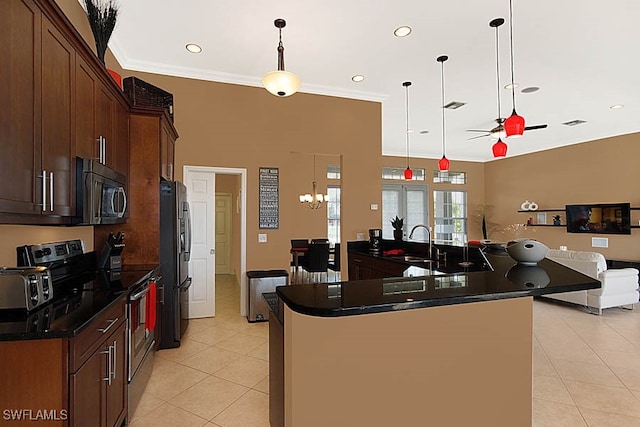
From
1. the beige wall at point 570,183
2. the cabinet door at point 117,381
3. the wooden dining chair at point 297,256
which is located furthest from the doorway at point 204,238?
the beige wall at point 570,183

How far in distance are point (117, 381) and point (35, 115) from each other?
157 centimetres

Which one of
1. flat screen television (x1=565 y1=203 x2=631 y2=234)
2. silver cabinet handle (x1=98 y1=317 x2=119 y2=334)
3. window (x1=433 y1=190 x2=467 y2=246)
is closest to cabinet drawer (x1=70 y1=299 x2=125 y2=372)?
silver cabinet handle (x1=98 y1=317 x2=119 y2=334)

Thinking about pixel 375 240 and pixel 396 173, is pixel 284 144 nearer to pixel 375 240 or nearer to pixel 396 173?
pixel 375 240

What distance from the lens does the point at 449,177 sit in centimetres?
1090

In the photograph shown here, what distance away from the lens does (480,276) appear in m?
2.10

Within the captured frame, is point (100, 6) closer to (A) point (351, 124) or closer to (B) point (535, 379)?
(A) point (351, 124)

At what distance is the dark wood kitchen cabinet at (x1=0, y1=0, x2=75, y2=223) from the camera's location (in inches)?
62.2

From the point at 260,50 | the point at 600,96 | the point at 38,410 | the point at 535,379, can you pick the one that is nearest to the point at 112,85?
the point at 260,50

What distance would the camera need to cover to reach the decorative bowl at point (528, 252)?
249 centimetres

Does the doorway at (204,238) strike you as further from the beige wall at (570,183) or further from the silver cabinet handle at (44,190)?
the beige wall at (570,183)

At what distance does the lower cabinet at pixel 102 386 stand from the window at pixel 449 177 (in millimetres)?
9979

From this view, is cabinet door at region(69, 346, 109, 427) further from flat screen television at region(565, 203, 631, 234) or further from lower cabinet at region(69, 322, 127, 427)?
flat screen television at region(565, 203, 631, 234)

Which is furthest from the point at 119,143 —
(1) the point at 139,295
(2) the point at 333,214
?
(2) the point at 333,214

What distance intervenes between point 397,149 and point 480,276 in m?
8.13
